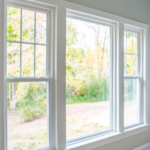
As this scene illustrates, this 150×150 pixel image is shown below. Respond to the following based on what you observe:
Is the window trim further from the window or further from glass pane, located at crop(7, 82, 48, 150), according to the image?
glass pane, located at crop(7, 82, 48, 150)

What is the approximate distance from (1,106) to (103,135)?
1.54 meters

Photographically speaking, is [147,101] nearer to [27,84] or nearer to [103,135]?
[103,135]

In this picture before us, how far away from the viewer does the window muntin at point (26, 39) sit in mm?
1689

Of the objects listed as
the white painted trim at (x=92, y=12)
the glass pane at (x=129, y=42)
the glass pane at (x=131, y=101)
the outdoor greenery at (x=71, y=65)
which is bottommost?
the glass pane at (x=131, y=101)

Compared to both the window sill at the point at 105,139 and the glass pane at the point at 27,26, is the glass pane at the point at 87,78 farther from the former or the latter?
the glass pane at the point at 27,26

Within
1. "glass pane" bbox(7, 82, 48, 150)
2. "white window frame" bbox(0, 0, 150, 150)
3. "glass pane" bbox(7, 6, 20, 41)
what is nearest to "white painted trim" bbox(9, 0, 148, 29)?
"white window frame" bbox(0, 0, 150, 150)

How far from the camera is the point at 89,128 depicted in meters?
2.37

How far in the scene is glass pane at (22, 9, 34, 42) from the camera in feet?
5.78

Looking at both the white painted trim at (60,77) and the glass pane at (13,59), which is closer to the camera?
the glass pane at (13,59)

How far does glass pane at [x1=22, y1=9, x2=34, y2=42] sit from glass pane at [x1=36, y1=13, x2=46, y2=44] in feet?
0.19

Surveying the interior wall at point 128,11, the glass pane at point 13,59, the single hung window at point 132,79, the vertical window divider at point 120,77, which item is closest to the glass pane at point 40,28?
the glass pane at point 13,59

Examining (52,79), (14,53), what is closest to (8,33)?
(14,53)

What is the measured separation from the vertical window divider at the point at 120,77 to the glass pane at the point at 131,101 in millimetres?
213

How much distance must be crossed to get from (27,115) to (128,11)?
2212 mm
